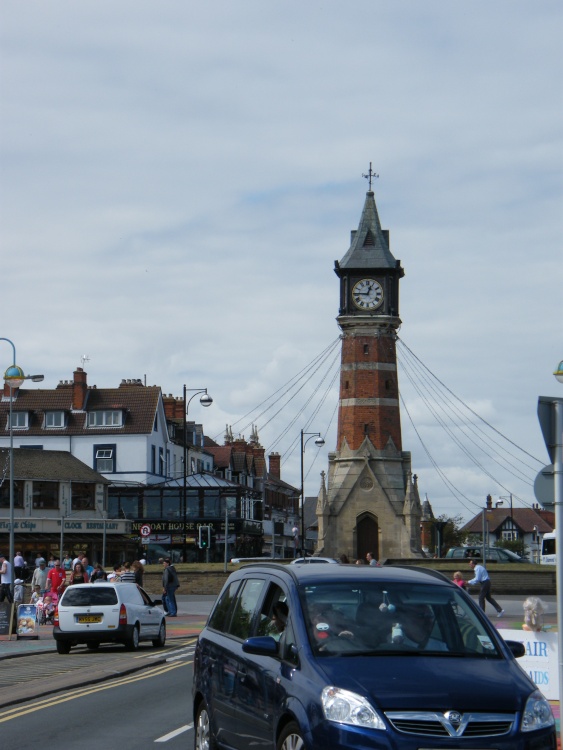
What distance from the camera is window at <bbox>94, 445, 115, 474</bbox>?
81.6m

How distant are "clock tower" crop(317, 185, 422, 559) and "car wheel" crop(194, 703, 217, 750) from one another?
220ft

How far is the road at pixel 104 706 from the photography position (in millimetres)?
12547

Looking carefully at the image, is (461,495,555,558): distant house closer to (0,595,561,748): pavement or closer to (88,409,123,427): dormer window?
(88,409,123,427): dormer window

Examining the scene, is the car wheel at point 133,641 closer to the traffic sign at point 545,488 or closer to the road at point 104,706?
the road at point 104,706

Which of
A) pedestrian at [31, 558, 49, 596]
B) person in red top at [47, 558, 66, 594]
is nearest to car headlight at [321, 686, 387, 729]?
person in red top at [47, 558, 66, 594]

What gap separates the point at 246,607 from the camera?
9.84 m

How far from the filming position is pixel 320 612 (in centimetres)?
869

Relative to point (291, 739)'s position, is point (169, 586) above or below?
below

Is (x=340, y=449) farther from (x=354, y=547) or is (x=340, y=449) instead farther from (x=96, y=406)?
(x=96, y=406)

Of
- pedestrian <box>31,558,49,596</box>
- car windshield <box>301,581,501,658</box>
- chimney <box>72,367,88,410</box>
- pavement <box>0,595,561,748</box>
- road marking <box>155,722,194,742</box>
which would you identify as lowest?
pavement <box>0,595,561,748</box>

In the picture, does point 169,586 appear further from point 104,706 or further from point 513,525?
point 513,525

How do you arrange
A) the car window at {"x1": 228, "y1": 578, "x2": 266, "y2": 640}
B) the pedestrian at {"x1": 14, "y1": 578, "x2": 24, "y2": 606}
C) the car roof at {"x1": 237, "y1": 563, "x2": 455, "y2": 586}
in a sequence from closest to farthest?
1. the car roof at {"x1": 237, "y1": 563, "x2": 455, "y2": 586}
2. the car window at {"x1": 228, "y1": 578, "x2": 266, "y2": 640}
3. the pedestrian at {"x1": 14, "y1": 578, "x2": 24, "y2": 606}

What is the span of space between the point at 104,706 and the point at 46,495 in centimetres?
5312

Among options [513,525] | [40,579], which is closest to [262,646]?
[40,579]
